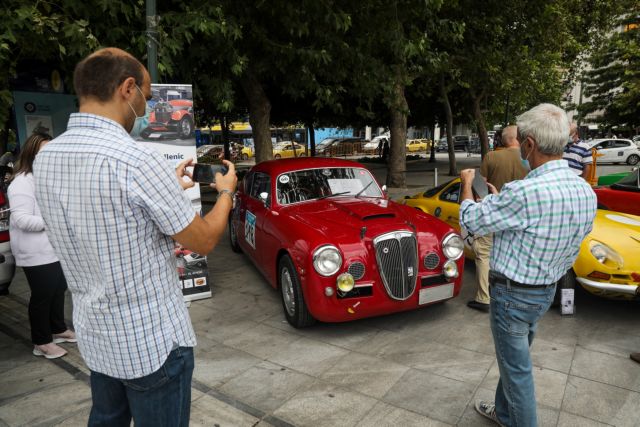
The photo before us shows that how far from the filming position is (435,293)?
4.55 m

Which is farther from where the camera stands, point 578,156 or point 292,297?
point 578,156

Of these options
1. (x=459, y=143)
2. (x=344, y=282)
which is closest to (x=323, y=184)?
(x=344, y=282)

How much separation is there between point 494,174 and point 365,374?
8.48ft

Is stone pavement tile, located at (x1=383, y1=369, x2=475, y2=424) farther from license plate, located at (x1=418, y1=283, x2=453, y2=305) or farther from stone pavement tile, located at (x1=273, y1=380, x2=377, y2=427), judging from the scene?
license plate, located at (x1=418, y1=283, x2=453, y2=305)

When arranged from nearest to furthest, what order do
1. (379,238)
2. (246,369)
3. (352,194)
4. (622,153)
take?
(246,369) < (379,238) < (352,194) < (622,153)

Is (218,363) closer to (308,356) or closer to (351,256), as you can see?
(308,356)

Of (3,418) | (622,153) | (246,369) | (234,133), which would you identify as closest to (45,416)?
(3,418)

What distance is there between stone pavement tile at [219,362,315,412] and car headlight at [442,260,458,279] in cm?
177

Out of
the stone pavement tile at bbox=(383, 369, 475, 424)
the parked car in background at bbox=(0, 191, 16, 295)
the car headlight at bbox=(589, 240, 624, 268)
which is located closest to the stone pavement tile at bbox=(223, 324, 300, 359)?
the stone pavement tile at bbox=(383, 369, 475, 424)

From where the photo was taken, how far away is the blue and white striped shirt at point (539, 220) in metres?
2.23

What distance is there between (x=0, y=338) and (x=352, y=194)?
4018 millimetres

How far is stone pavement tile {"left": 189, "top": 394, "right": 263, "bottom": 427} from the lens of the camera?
3070 mm

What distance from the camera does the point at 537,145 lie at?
2.30m

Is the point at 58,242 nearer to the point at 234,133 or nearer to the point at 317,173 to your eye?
the point at 317,173
